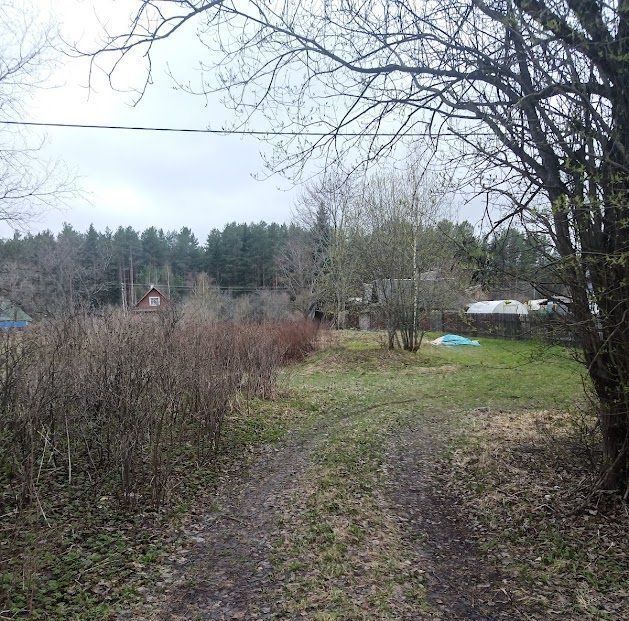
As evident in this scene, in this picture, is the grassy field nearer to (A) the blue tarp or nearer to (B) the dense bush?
(B) the dense bush

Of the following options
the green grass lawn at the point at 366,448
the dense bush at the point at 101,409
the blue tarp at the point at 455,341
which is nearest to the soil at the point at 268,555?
the green grass lawn at the point at 366,448

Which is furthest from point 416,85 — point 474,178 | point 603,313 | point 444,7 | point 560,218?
point 603,313

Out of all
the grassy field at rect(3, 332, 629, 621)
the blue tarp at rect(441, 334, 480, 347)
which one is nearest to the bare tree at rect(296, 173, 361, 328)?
the blue tarp at rect(441, 334, 480, 347)

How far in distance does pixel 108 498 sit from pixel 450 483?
11.9ft

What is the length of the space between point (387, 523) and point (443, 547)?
58 centimetres

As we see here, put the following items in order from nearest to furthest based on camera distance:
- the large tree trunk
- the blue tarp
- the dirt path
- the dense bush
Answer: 1. the dirt path
2. the large tree trunk
3. the dense bush
4. the blue tarp

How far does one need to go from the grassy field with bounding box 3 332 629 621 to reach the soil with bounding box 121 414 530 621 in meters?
0.07

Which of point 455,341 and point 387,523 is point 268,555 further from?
point 455,341

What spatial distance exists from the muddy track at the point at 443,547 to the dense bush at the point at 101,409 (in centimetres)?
242

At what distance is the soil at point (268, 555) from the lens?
314cm

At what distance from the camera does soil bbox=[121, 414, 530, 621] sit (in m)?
3.14

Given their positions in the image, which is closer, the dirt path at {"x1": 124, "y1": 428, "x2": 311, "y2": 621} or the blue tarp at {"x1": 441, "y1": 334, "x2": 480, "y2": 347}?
the dirt path at {"x1": 124, "y1": 428, "x2": 311, "y2": 621}

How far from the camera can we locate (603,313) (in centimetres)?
399

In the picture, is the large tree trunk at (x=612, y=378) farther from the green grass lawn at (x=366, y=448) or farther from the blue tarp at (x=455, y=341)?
the blue tarp at (x=455, y=341)
